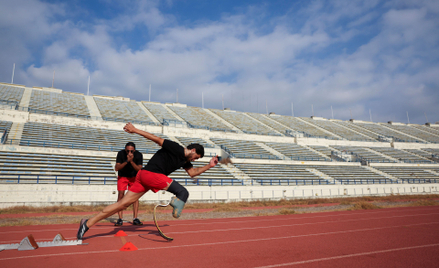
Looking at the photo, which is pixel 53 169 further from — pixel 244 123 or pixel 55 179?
pixel 244 123

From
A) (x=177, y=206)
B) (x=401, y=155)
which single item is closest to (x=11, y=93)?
(x=177, y=206)

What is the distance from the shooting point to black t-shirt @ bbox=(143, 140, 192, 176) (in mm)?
4234

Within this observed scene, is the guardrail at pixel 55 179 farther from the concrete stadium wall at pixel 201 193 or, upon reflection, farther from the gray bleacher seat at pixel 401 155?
the gray bleacher seat at pixel 401 155

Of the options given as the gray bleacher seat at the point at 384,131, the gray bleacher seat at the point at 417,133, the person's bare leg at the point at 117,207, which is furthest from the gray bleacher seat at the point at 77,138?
the gray bleacher seat at the point at 417,133

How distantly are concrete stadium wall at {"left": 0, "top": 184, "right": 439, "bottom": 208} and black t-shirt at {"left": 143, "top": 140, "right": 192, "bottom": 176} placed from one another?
1309cm

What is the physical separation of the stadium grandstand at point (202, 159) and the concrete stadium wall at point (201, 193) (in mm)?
53

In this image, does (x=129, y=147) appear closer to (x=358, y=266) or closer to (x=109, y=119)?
(x=358, y=266)

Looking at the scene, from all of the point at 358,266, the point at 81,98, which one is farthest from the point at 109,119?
the point at 358,266

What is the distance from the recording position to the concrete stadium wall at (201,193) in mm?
13938

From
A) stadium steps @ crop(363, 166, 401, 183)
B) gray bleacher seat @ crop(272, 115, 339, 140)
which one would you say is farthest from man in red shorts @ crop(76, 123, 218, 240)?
gray bleacher seat @ crop(272, 115, 339, 140)

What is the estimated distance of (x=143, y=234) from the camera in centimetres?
570

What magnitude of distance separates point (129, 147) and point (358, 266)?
193 inches

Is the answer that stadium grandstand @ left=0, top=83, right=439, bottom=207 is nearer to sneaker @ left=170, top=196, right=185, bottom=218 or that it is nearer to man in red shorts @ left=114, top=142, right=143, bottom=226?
man in red shorts @ left=114, top=142, right=143, bottom=226

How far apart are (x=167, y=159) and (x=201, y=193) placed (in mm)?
14552
